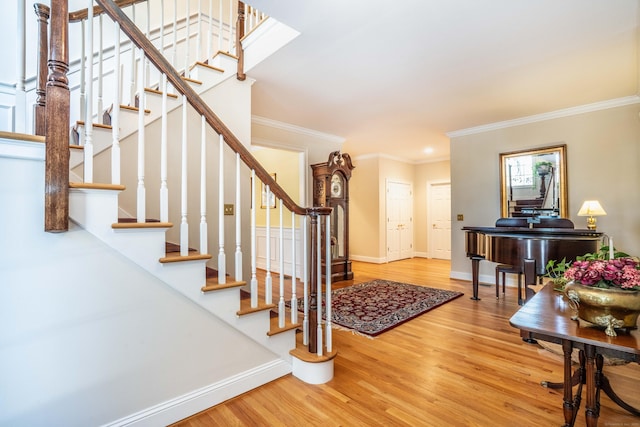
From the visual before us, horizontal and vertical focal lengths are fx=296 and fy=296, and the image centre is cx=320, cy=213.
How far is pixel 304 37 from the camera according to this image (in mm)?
2354

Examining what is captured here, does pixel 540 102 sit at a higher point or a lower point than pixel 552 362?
higher

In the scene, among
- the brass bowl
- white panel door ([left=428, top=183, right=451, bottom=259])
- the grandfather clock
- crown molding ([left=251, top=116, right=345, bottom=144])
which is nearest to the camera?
→ the brass bowl

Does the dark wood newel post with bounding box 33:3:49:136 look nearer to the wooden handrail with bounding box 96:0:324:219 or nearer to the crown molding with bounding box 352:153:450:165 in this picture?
the wooden handrail with bounding box 96:0:324:219

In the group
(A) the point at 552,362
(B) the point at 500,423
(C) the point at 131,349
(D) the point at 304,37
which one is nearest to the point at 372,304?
(A) the point at 552,362

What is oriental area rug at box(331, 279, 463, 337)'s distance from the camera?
9.76ft

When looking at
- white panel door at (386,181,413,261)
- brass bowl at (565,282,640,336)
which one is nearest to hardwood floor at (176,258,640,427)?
→ brass bowl at (565,282,640,336)

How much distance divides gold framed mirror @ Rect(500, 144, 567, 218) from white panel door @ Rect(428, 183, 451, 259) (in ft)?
8.90

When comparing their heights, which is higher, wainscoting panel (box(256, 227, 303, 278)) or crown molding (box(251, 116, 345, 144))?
crown molding (box(251, 116, 345, 144))

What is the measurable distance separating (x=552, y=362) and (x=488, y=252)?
126cm

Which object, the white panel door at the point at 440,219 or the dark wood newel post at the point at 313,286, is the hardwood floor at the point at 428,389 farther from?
the white panel door at the point at 440,219

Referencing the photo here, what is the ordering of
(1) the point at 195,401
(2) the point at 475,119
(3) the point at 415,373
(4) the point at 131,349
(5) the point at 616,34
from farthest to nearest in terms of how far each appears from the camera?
(2) the point at 475,119 → (5) the point at 616,34 → (3) the point at 415,373 → (1) the point at 195,401 → (4) the point at 131,349

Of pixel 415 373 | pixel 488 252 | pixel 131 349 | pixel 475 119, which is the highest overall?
pixel 475 119

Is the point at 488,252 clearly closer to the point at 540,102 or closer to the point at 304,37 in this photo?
the point at 540,102

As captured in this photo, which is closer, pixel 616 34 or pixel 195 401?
pixel 195 401
